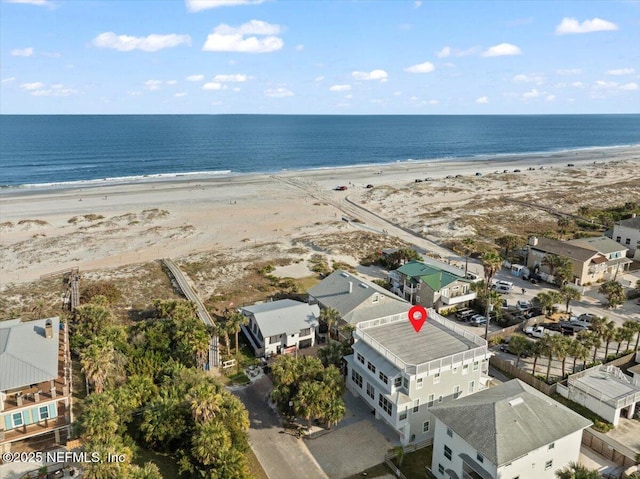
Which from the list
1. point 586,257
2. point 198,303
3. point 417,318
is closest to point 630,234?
point 586,257

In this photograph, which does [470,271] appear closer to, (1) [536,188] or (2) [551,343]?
(2) [551,343]

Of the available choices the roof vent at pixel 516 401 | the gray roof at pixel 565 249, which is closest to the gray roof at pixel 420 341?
the roof vent at pixel 516 401

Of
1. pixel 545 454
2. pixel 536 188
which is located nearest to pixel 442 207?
pixel 536 188

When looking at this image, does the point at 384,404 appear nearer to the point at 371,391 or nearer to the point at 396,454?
the point at 371,391

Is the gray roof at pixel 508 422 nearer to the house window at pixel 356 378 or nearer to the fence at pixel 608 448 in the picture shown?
the fence at pixel 608 448

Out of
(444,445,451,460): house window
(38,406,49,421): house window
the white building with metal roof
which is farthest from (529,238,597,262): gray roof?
(38,406,49,421): house window
